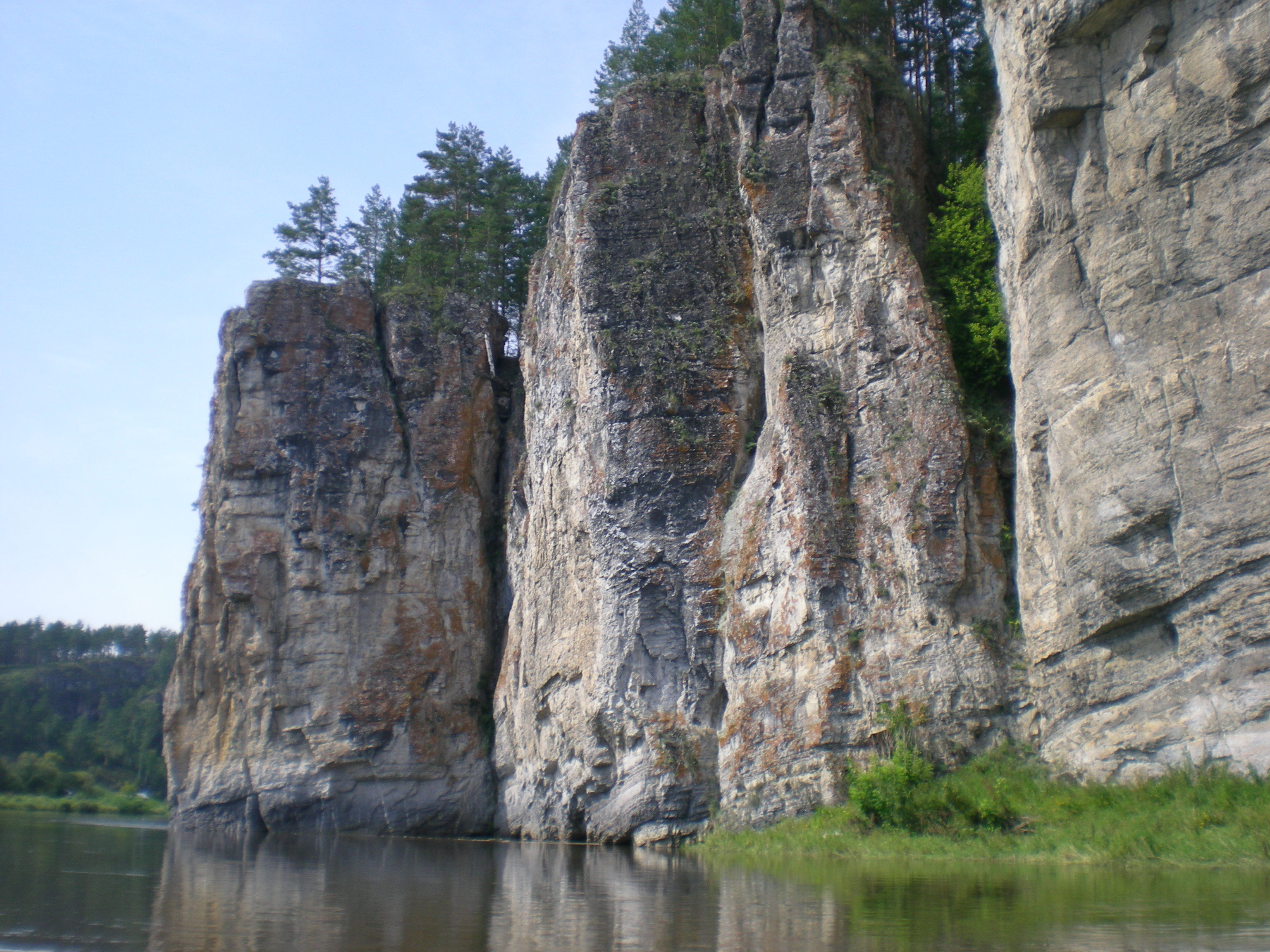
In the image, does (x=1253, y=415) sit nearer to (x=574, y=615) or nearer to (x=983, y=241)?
(x=983, y=241)

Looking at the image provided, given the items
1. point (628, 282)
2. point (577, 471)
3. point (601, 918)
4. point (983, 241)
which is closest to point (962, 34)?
point (983, 241)

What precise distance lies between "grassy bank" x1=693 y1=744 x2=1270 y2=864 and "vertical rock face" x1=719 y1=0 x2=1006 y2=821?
1.16 m

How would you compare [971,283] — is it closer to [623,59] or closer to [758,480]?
[758,480]

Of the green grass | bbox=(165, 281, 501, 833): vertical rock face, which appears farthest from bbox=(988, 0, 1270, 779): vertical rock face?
the green grass

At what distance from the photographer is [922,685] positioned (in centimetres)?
1877

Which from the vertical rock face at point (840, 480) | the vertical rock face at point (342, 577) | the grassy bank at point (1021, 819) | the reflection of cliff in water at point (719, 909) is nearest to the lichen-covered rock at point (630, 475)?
the vertical rock face at point (840, 480)

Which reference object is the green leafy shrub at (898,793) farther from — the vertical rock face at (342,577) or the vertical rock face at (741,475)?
the vertical rock face at (342,577)

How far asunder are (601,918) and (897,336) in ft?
49.1

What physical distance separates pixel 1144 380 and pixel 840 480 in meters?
7.03

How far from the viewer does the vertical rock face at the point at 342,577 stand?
104 ft

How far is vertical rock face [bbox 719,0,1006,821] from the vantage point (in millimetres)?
19141

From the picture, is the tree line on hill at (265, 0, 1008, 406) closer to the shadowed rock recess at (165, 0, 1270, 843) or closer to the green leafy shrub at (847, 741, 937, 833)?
the shadowed rock recess at (165, 0, 1270, 843)

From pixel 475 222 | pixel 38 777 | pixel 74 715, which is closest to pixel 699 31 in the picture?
pixel 475 222

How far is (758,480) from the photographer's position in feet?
76.2
